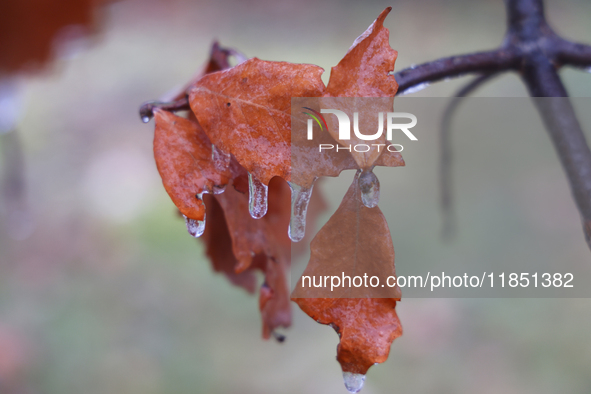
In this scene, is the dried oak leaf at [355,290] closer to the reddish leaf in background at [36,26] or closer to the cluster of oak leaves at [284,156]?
the cluster of oak leaves at [284,156]

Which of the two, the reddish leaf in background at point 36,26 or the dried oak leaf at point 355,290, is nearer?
the dried oak leaf at point 355,290

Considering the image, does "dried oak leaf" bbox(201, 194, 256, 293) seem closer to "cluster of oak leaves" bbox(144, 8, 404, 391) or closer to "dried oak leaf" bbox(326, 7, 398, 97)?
"cluster of oak leaves" bbox(144, 8, 404, 391)

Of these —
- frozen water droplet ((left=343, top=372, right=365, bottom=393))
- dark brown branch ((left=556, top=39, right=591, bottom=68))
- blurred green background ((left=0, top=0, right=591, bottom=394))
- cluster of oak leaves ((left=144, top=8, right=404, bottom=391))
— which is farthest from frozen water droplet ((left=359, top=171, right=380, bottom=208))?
blurred green background ((left=0, top=0, right=591, bottom=394))

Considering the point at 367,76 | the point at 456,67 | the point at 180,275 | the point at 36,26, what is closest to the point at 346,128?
the point at 367,76

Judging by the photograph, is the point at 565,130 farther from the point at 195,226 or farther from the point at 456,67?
the point at 195,226

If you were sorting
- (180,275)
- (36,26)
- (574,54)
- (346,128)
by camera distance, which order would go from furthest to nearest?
(180,275)
(36,26)
(574,54)
(346,128)

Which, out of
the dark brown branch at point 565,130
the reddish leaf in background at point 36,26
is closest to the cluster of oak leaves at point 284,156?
the dark brown branch at point 565,130
